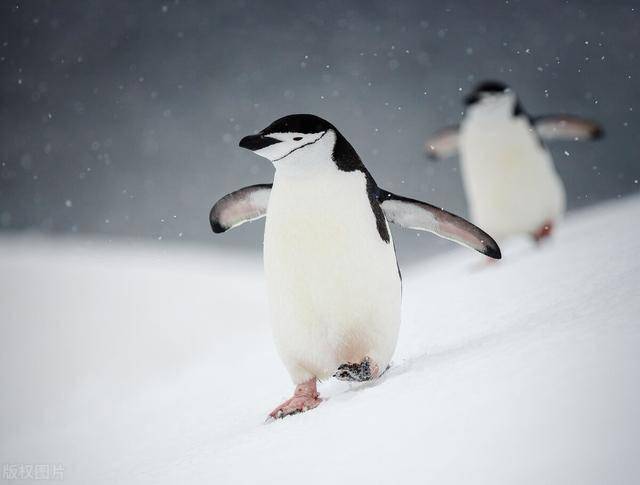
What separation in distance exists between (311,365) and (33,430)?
160 centimetres

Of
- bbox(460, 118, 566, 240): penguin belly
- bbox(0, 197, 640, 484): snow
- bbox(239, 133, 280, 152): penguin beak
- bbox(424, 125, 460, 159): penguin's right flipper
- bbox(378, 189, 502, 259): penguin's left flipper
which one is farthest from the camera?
bbox(424, 125, 460, 159): penguin's right flipper

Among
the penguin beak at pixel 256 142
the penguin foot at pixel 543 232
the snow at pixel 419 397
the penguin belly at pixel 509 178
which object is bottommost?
the snow at pixel 419 397

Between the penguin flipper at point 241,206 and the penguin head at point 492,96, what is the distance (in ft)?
6.28

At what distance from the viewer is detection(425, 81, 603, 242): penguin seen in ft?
10.6

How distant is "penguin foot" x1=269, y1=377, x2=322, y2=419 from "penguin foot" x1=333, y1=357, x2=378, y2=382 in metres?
0.09

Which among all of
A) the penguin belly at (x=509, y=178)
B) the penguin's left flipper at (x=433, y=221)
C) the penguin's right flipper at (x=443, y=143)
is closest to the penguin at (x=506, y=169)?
the penguin belly at (x=509, y=178)

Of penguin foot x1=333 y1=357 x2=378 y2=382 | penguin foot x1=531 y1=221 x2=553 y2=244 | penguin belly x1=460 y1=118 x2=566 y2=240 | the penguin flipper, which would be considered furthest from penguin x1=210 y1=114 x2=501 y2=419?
penguin foot x1=531 y1=221 x2=553 y2=244

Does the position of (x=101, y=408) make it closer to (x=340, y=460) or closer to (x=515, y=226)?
(x=340, y=460)

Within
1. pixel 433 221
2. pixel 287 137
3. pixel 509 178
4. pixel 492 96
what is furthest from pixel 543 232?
pixel 287 137

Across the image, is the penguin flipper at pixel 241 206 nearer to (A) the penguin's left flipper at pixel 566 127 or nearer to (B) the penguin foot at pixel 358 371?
(B) the penguin foot at pixel 358 371

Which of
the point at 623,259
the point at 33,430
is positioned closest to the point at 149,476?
the point at 623,259

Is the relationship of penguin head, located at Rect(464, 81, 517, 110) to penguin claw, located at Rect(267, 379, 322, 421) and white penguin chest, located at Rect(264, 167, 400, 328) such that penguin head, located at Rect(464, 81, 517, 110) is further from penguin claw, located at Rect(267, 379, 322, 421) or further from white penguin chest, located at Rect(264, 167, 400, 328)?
penguin claw, located at Rect(267, 379, 322, 421)

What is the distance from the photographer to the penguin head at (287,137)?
1.46 m

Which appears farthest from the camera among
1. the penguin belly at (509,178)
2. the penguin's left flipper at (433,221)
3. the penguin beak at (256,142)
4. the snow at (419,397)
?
the penguin belly at (509,178)
